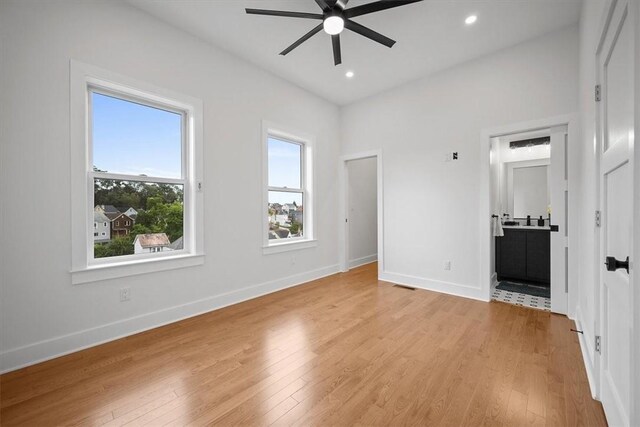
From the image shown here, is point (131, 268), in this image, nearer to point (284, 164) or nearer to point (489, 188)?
point (284, 164)

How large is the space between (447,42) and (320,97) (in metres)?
2.13

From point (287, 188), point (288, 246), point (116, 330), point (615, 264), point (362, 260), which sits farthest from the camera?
point (362, 260)

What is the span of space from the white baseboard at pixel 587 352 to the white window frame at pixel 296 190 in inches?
130

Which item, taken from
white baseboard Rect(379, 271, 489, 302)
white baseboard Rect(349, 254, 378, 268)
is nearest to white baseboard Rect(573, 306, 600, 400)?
white baseboard Rect(379, 271, 489, 302)

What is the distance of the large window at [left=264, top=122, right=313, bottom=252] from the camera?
413 centimetres

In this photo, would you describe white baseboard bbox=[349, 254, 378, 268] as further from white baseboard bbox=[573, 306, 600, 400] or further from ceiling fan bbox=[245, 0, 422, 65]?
ceiling fan bbox=[245, 0, 422, 65]

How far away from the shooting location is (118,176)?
2619 millimetres

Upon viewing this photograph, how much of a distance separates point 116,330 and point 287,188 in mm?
2719

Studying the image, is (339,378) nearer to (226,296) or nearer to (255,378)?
(255,378)

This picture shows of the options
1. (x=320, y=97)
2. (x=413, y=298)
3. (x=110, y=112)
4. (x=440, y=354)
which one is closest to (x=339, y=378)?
(x=440, y=354)

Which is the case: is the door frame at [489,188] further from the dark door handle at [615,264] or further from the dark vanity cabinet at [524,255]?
the dark door handle at [615,264]

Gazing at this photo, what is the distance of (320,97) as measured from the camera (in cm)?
473

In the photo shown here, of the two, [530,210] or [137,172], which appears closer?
[137,172]

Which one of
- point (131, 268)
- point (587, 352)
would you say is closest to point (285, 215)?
point (131, 268)
